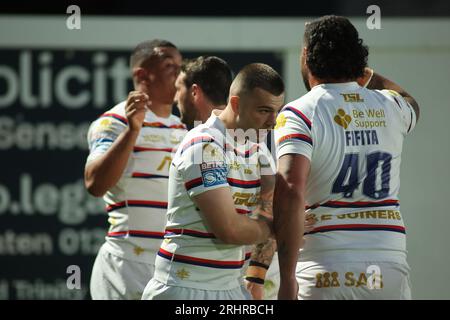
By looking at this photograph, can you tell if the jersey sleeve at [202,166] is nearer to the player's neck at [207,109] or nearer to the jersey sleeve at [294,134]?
the jersey sleeve at [294,134]

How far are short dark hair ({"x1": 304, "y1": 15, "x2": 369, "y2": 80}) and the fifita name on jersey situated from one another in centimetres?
28

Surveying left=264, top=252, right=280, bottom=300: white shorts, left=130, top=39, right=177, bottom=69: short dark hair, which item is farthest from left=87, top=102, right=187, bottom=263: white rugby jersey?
left=264, top=252, right=280, bottom=300: white shorts

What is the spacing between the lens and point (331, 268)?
3359 mm

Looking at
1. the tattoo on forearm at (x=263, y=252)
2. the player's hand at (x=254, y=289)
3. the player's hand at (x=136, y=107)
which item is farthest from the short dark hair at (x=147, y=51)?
the player's hand at (x=254, y=289)

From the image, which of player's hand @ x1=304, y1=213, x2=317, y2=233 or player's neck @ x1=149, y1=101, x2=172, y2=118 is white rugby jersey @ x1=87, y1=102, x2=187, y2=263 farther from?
player's hand @ x1=304, y1=213, x2=317, y2=233

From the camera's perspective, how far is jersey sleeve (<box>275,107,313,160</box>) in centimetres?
333

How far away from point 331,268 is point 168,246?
66 centimetres

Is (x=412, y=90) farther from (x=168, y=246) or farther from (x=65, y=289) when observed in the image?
(x=168, y=246)

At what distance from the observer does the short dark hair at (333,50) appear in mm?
3510

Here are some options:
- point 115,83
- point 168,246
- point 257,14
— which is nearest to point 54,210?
point 115,83

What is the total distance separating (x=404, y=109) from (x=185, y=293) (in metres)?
1.21

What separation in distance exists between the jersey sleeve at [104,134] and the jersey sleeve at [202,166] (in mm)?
1291

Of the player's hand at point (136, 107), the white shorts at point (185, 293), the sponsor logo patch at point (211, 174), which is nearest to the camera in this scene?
the sponsor logo patch at point (211, 174)
